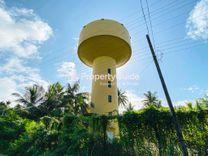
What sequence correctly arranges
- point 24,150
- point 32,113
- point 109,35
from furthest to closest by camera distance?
point 32,113 < point 109,35 < point 24,150

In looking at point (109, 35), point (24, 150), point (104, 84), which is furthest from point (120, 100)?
point (24, 150)

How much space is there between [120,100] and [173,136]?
78.8 ft

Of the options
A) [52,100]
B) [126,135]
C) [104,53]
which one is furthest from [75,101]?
[126,135]

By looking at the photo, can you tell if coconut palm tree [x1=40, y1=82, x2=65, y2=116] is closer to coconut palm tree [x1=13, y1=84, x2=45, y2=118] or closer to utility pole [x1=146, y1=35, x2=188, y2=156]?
coconut palm tree [x1=13, y1=84, x2=45, y2=118]

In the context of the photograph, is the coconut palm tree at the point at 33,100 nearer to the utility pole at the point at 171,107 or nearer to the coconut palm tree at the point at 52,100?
the coconut palm tree at the point at 52,100

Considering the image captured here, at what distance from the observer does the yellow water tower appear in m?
16.6

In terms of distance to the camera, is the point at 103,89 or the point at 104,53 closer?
the point at 103,89

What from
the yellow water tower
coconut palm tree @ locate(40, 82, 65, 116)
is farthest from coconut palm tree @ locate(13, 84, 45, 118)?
the yellow water tower

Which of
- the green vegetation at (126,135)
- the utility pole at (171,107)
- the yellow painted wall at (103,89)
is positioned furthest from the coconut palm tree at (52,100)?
the utility pole at (171,107)

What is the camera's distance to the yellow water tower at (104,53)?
54.3 ft

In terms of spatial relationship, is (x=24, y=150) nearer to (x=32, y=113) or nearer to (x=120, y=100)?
(x=32, y=113)

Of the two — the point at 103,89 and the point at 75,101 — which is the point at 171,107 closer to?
the point at 103,89

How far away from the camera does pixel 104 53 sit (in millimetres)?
18344

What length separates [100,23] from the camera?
17109 millimetres
